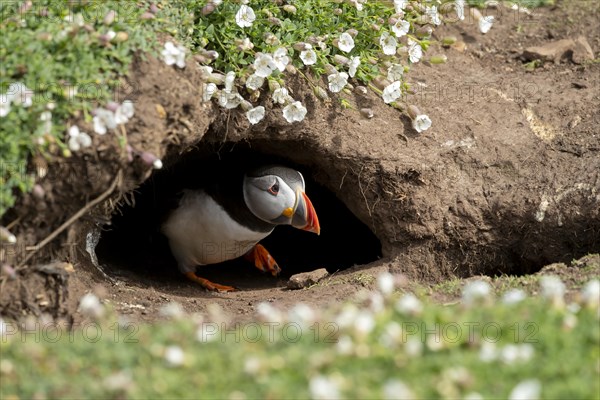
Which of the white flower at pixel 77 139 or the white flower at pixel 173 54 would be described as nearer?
the white flower at pixel 77 139

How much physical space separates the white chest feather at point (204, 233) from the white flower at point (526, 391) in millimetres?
4641

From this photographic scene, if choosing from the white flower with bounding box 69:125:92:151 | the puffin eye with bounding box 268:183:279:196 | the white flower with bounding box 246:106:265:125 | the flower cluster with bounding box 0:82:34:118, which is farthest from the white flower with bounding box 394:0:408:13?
the flower cluster with bounding box 0:82:34:118

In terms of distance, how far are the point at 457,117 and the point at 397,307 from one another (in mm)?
3447

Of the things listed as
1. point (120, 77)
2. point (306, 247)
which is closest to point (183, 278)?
point (306, 247)

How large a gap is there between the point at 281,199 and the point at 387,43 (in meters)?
1.78

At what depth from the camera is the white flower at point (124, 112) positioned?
4.86 meters

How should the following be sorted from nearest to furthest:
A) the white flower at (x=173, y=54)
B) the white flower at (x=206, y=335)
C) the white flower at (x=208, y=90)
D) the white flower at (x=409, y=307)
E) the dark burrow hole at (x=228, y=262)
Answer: the white flower at (x=206, y=335) → the white flower at (x=409, y=307) → the white flower at (x=173, y=54) → the white flower at (x=208, y=90) → the dark burrow hole at (x=228, y=262)

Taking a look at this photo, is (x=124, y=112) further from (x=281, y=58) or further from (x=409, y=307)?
(x=409, y=307)

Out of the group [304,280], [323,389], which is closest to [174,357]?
[323,389]

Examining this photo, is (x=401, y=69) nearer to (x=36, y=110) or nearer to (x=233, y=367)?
(x=36, y=110)

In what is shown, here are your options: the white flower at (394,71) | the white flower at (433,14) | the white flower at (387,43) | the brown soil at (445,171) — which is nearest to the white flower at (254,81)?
the brown soil at (445,171)

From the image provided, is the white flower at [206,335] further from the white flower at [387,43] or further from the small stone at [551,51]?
the small stone at [551,51]

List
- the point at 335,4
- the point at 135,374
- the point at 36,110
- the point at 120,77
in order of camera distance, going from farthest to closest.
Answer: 1. the point at 335,4
2. the point at 120,77
3. the point at 36,110
4. the point at 135,374

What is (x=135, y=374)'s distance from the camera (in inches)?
139
